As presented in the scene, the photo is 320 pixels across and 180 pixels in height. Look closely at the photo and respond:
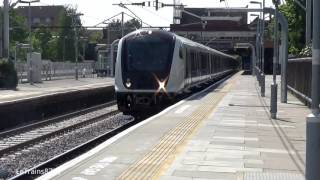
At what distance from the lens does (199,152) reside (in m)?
11.2

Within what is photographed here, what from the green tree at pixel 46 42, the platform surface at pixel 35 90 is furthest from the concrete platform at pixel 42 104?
the green tree at pixel 46 42

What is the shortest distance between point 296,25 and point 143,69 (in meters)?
32.5

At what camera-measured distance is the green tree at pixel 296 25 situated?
52.2m

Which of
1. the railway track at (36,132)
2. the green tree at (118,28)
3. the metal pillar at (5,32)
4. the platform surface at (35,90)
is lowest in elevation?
the railway track at (36,132)

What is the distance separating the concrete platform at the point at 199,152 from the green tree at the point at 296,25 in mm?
35379

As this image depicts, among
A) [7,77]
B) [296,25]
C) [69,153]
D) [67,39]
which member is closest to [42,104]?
[69,153]

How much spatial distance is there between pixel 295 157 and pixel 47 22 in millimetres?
165158

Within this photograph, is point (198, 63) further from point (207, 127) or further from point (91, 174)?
point (91, 174)

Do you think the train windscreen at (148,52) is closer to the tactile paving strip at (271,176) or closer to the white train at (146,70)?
the white train at (146,70)

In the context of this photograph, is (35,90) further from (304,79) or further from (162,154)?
(162,154)

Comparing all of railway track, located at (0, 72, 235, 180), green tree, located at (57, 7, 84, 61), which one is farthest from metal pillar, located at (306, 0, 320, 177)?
green tree, located at (57, 7, 84, 61)

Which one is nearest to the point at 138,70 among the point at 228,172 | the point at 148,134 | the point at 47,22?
the point at 148,134

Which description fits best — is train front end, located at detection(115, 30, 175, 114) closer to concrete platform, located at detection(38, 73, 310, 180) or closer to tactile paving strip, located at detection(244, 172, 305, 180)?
concrete platform, located at detection(38, 73, 310, 180)

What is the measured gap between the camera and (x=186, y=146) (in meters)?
11.9
